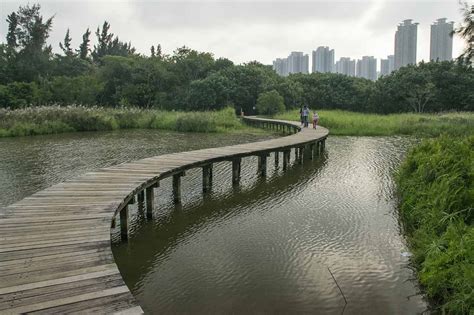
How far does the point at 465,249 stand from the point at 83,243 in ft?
15.1

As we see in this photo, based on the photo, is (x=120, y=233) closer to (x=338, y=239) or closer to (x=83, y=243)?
(x=83, y=243)

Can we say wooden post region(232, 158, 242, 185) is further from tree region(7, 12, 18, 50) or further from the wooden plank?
tree region(7, 12, 18, 50)

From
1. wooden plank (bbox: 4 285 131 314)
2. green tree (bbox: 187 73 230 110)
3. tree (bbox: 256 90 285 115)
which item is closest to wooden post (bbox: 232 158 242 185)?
wooden plank (bbox: 4 285 131 314)

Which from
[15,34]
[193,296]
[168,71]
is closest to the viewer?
[193,296]

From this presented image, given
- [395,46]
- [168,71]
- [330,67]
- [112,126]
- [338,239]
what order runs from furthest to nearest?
[330,67] → [395,46] → [168,71] → [112,126] → [338,239]

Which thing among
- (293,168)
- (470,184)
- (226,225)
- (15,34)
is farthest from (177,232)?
(15,34)

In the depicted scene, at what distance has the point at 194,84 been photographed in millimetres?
43125

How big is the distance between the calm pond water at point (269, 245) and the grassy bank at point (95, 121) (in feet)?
40.5

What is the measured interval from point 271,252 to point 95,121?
80.5ft

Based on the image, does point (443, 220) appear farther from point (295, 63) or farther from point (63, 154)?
point (295, 63)

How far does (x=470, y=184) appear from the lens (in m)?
7.51

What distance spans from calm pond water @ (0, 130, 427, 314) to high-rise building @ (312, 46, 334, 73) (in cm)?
14980

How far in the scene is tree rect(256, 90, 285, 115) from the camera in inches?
1578

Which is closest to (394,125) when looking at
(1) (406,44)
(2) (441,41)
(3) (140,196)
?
(3) (140,196)
